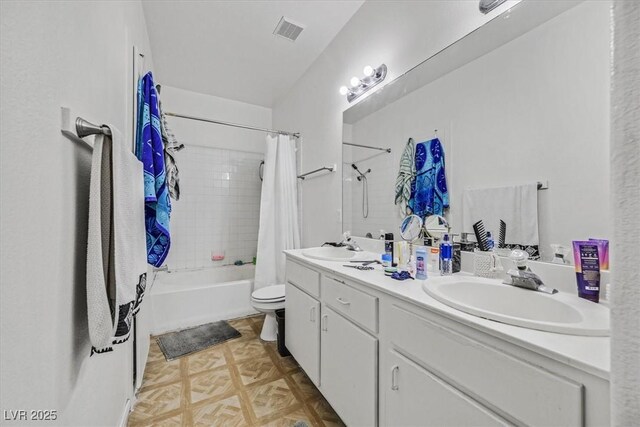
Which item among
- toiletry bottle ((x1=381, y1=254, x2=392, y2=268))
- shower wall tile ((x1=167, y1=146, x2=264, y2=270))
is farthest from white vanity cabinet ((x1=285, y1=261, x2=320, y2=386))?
shower wall tile ((x1=167, y1=146, x2=264, y2=270))

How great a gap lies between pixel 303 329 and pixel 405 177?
45.4 inches

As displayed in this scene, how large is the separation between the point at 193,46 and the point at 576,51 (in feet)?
8.73

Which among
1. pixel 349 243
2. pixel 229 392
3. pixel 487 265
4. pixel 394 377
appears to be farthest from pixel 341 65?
pixel 229 392

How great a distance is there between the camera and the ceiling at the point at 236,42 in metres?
1.96

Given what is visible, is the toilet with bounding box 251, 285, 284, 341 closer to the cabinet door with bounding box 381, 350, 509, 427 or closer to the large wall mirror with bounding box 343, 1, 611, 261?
the cabinet door with bounding box 381, 350, 509, 427

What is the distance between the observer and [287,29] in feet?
7.15

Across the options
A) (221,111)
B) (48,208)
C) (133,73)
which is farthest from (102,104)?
(221,111)

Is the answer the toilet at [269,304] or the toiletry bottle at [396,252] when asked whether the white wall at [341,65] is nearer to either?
the toilet at [269,304]

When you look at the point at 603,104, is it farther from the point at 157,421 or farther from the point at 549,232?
the point at 157,421

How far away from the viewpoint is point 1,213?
1.58 ft

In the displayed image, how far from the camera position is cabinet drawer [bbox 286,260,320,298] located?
5.10 feet

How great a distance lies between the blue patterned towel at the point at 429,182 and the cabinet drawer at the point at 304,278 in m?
0.72

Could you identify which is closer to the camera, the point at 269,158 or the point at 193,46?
the point at 193,46

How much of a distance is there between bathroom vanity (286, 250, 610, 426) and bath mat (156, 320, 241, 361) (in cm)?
107
